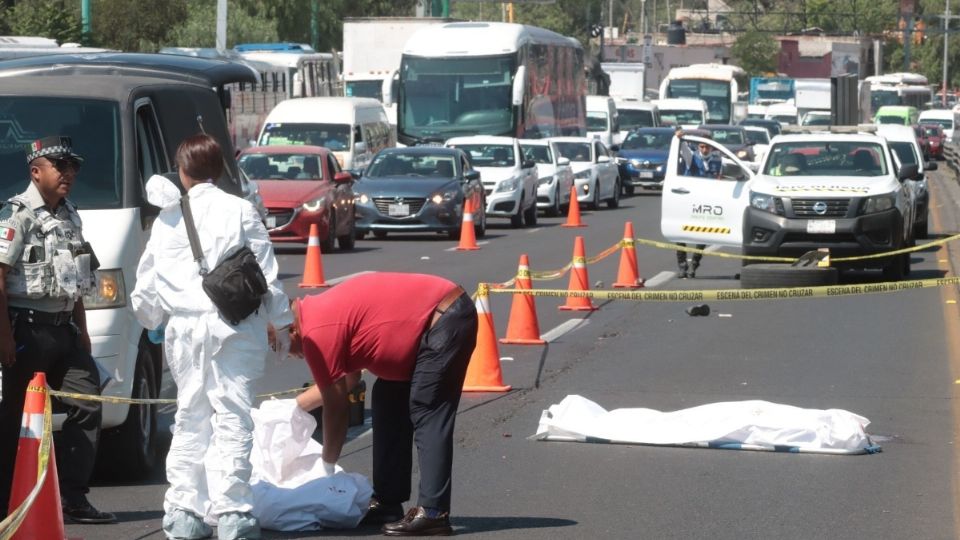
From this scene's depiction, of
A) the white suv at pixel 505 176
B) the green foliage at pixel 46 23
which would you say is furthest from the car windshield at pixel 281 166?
the green foliage at pixel 46 23

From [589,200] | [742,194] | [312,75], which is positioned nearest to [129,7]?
[312,75]

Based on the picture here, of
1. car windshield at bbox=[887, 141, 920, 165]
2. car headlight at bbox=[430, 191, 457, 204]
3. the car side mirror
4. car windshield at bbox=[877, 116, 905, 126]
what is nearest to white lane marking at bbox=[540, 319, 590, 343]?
the car side mirror

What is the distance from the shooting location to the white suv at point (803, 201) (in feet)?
64.6

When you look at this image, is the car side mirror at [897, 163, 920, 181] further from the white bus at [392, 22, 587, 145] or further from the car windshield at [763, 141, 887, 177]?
the white bus at [392, 22, 587, 145]

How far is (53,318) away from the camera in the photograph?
738 cm

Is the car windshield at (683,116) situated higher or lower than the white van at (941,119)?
higher

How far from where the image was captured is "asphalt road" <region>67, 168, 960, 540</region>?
7.82 meters

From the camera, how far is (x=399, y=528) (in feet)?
23.9

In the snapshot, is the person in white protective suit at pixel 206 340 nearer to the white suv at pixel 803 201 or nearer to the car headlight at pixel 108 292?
the car headlight at pixel 108 292

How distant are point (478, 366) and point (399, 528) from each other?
4657mm

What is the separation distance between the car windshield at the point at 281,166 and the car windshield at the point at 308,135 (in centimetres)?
491

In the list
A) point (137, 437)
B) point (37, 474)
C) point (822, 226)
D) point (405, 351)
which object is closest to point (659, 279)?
point (822, 226)

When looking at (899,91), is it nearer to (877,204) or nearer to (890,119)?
(890,119)

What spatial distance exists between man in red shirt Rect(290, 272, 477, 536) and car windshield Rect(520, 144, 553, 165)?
28063 mm
